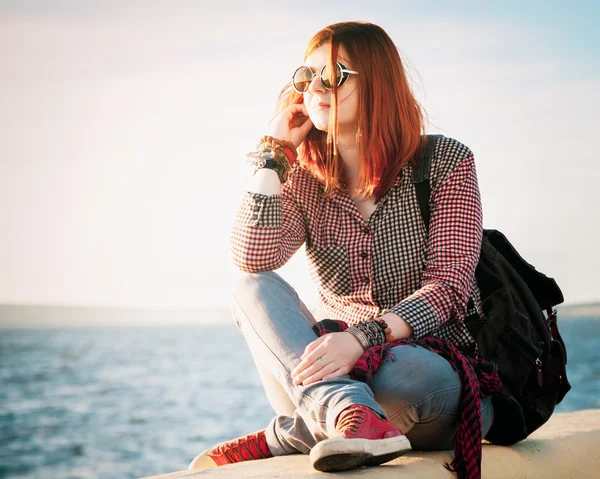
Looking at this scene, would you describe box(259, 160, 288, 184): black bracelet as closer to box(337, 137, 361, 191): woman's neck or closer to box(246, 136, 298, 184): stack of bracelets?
box(246, 136, 298, 184): stack of bracelets

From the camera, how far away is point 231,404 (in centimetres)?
3152

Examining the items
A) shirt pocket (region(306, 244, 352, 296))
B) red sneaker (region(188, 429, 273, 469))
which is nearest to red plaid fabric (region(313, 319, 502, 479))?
shirt pocket (region(306, 244, 352, 296))

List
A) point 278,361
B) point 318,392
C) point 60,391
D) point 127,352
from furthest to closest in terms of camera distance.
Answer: point 127,352, point 60,391, point 278,361, point 318,392

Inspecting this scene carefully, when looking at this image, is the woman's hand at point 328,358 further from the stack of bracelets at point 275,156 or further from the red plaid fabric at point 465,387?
the stack of bracelets at point 275,156

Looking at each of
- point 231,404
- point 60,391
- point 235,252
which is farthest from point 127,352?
point 235,252

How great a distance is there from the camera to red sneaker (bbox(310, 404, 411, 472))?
1.99 metres

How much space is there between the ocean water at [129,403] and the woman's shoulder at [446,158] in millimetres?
16764

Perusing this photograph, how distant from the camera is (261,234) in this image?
9.04ft

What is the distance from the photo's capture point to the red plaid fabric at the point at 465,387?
2.30 meters

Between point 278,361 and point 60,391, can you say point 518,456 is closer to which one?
point 278,361

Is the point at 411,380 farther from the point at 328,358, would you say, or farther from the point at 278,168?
the point at 278,168

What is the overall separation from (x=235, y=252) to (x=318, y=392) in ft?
2.38

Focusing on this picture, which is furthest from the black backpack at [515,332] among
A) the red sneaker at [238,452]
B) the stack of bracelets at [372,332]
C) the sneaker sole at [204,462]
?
the sneaker sole at [204,462]

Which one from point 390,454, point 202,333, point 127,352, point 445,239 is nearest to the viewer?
point 390,454
